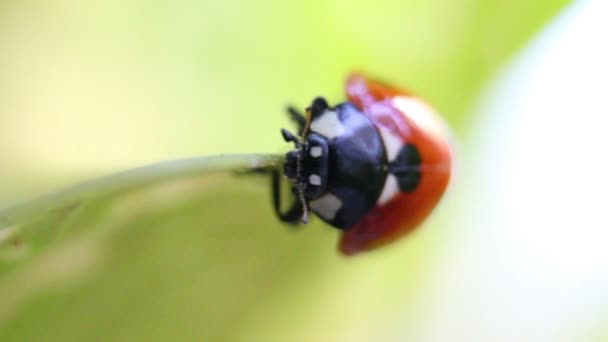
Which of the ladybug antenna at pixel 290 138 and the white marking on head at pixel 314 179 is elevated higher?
the ladybug antenna at pixel 290 138

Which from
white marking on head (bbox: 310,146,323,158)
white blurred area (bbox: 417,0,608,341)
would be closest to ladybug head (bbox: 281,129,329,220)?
white marking on head (bbox: 310,146,323,158)

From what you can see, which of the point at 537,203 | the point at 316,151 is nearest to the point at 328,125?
the point at 316,151

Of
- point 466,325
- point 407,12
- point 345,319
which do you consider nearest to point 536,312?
point 466,325

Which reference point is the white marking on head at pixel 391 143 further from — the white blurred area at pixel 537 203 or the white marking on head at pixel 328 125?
the white blurred area at pixel 537 203

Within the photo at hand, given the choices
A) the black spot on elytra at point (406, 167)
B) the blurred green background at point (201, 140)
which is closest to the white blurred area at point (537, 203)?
the blurred green background at point (201, 140)

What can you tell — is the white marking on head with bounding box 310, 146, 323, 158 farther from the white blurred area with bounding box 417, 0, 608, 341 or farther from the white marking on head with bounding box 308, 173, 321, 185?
the white blurred area with bounding box 417, 0, 608, 341

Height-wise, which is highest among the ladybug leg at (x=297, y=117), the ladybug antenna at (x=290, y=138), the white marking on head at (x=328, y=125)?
the white marking on head at (x=328, y=125)

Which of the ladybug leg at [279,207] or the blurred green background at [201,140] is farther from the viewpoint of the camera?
the ladybug leg at [279,207]
